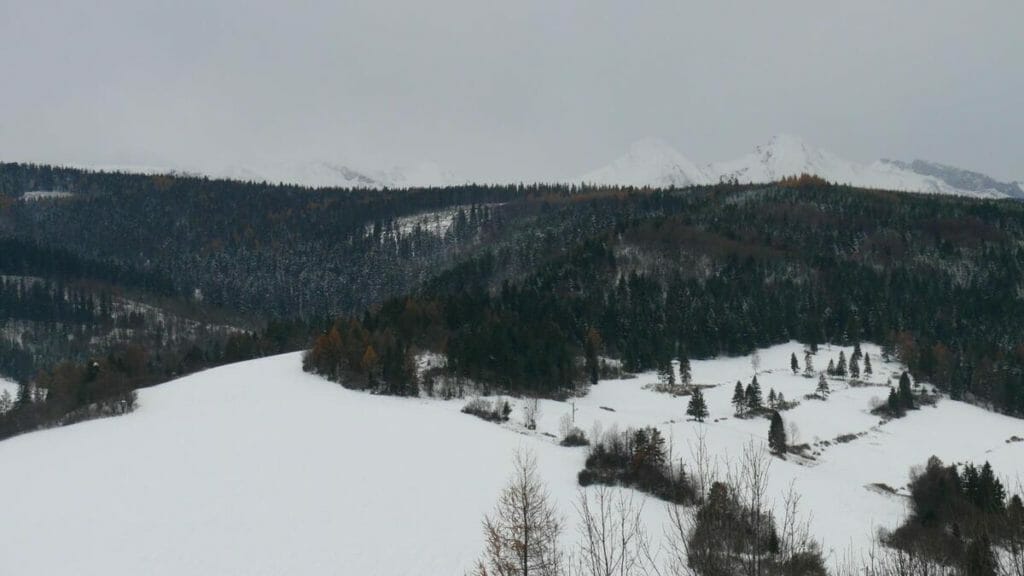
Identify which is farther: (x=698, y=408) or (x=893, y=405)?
(x=893, y=405)

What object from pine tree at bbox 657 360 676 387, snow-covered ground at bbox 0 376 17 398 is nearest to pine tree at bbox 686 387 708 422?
pine tree at bbox 657 360 676 387

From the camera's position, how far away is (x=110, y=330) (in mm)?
186250

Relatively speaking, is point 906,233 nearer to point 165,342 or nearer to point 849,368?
point 849,368

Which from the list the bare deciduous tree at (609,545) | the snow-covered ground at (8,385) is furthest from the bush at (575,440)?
the snow-covered ground at (8,385)

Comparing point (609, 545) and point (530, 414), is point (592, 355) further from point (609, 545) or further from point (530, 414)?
point (609, 545)

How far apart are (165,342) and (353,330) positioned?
134 metres

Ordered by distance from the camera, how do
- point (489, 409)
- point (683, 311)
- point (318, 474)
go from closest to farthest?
point (318, 474), point (489, 409), point (683, 311)

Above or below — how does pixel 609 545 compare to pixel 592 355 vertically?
below

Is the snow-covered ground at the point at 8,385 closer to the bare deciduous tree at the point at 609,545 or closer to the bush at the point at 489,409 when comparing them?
the bush at the point at 489,409

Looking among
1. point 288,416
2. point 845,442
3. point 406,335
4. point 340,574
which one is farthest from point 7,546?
point 845,442

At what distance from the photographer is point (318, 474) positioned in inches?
1689

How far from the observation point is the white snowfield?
1232 inches

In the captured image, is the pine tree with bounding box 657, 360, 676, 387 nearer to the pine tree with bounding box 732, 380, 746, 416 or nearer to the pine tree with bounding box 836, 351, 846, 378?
the pine tree with bounding box 732, 380, 746, 416

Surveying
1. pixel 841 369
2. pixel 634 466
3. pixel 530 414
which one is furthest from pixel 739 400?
pixel 634 466
